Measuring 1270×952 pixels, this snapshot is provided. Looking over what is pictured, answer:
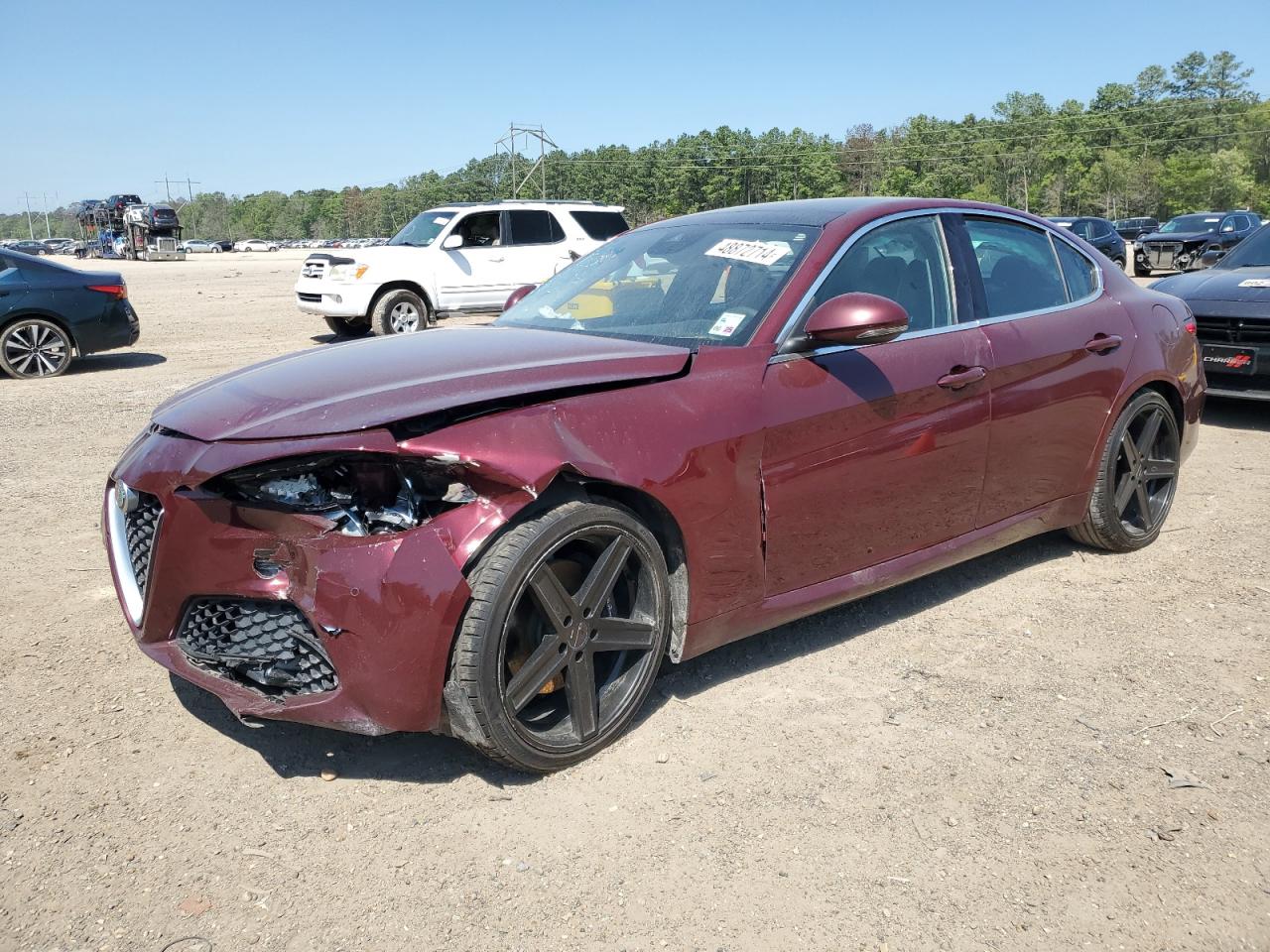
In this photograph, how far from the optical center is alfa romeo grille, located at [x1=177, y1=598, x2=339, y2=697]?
2721mm

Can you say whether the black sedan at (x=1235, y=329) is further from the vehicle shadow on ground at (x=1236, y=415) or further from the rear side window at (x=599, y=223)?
the rear side window at (x=599, y=223)

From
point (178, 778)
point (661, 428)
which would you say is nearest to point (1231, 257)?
point (661, 428)

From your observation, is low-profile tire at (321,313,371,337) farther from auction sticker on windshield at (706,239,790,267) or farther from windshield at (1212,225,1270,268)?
auction sticker on windshield at (706,239,790,267)

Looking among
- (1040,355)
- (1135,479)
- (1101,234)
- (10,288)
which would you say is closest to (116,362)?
(10,288)

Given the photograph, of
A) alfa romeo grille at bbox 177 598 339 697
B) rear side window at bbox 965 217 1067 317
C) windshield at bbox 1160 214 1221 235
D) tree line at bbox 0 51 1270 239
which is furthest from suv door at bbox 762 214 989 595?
tree line at bbox 0 51 1270 239

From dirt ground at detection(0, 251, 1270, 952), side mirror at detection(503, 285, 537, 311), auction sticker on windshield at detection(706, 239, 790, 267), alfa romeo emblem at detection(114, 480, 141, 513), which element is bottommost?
dirt ground at detection(0, 251, 1270, 952)

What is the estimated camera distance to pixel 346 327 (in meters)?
15.3

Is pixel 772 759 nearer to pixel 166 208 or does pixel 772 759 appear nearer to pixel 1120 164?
pixel 166 208

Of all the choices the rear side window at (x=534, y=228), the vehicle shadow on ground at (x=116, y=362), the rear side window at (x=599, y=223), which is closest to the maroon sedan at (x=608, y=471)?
the vehicle shadow on ground at (x=116, y=362)

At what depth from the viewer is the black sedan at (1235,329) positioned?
7398mm

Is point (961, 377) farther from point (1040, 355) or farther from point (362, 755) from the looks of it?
point (362, 755)

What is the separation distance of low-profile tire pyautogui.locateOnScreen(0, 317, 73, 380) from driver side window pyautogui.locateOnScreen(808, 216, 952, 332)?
1048cm

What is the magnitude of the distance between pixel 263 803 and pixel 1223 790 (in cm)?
274

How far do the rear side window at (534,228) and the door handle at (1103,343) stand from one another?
11367 millimetres
